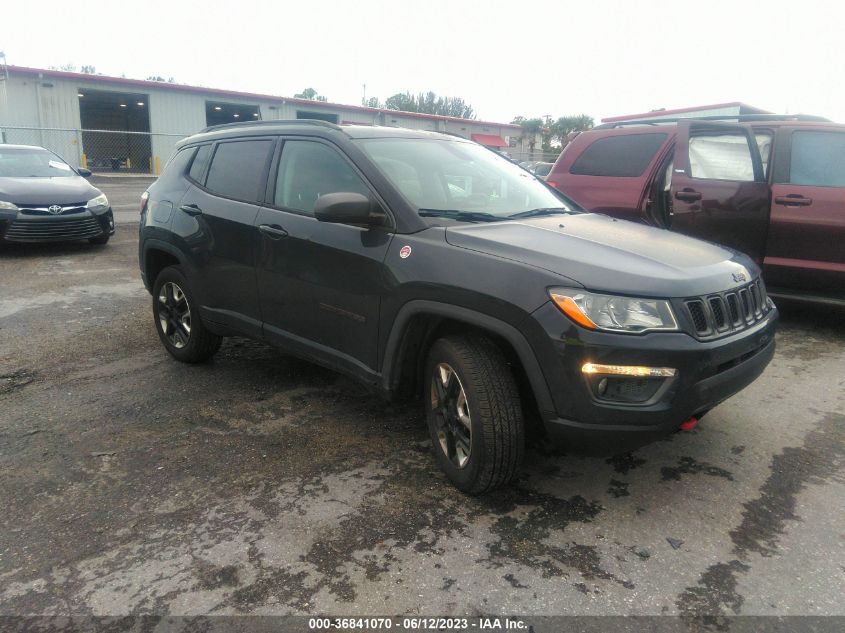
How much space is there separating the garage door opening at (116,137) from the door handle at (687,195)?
26.5m

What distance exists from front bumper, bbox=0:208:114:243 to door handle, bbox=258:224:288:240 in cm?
678

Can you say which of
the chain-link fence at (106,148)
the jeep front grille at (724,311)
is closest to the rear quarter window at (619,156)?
the jeep front grille at (724,311)

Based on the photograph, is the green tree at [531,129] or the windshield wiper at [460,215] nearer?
the windshield wiper at [460,215]

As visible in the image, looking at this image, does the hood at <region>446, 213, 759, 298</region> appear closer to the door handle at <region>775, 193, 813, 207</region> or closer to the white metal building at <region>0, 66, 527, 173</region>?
the door handle at <region>775, 193, 813, 207</region>

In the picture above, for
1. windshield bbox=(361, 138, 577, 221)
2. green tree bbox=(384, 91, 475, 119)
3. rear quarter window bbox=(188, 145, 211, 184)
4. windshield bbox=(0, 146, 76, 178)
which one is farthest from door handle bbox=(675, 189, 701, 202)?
green tree bbox=(384, 91, 475, 119)

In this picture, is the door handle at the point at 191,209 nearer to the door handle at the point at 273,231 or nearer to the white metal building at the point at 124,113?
the door handle at the point at 273,231

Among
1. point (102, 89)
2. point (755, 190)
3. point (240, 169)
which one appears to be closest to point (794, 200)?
point (755, 190)

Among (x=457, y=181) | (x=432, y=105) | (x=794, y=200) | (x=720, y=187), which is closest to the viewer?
(x=457, y=181)

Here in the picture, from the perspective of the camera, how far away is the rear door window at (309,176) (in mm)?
3504

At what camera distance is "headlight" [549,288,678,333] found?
8.27 feet

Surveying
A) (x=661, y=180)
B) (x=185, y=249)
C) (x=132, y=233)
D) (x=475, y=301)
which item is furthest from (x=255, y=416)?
(x=132, y=233)

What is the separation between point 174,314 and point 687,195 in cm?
464

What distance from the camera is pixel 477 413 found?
2.75 metres

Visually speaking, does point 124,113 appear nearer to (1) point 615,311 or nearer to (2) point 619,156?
(2) point 619,156
